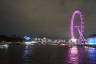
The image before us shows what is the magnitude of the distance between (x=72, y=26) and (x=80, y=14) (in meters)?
7.74

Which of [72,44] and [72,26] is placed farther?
[72,44]

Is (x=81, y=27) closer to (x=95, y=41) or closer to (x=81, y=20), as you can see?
(x=81, y=20)

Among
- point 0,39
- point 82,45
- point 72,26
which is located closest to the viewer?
point 72,26

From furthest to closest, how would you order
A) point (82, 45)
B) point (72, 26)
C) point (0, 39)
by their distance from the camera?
point (0, 39) → point (82, 45) → point (72, 26)

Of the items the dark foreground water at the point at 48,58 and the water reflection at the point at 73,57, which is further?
the water reflection at the point at 73,57

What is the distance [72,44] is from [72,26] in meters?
44.7

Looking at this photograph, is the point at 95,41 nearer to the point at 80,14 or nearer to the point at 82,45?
the point at 82,45

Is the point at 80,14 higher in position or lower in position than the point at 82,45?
higher

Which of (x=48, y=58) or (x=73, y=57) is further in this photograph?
(x=73, y=57)

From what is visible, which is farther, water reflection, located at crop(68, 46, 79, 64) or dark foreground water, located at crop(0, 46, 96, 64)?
water reflection, located at crop(68, 46, 79, 64)

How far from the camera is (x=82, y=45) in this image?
16512 cm

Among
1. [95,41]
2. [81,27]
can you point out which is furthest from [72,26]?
[95,41]

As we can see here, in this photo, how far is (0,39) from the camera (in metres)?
187

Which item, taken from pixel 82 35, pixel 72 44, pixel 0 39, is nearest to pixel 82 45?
pixel 72 44
